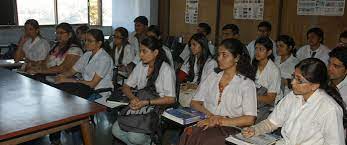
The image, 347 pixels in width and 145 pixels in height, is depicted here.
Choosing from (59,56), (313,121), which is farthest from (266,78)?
(59,56)

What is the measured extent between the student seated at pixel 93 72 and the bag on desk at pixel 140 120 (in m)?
0.78

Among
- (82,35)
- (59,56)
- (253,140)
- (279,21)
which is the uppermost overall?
(279,21)

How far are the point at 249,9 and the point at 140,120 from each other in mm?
3980

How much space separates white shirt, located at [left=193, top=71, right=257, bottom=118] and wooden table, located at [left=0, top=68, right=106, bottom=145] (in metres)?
0.81

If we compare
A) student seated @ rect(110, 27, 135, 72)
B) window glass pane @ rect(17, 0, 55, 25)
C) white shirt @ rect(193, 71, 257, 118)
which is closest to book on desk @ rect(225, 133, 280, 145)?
white shirt @ rect(193, 71, 257, 118)

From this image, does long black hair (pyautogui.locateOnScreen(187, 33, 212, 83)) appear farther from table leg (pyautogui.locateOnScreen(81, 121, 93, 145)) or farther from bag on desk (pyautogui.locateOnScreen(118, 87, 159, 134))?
table leg (pyautogui.locateOnScreen(81, 121, 93, 145))

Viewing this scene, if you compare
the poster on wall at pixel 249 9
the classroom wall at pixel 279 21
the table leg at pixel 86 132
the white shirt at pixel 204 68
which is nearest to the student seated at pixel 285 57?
the white shirt at pixel 204 68

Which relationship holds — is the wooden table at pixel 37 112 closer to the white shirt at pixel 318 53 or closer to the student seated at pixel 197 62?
the student seated at pixel 197 62

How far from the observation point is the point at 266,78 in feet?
11.0

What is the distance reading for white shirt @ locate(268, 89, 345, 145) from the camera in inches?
76.8

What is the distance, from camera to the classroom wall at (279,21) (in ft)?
17.0

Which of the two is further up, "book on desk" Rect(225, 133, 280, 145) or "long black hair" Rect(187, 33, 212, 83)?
"long black hair" Rect(187, 33, 212, 83)

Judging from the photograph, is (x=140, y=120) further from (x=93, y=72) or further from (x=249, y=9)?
(x=249, y=9)

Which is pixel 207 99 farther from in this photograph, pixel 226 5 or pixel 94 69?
pixel 226 5
